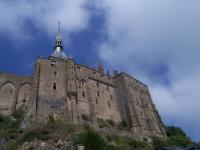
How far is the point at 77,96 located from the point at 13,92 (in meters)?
11.7

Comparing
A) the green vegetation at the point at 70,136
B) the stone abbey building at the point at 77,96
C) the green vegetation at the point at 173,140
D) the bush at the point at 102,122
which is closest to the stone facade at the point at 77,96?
the stone abbey building at the point at 77,96

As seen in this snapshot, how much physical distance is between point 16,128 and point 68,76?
41.8 feet

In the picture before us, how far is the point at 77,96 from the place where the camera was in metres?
47.3

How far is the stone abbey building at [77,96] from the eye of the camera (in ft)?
145

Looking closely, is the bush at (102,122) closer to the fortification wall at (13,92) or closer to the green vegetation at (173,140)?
the green vegetation at (173,140)

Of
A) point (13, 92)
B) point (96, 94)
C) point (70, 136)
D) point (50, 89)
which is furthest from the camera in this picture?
point (96, 94)

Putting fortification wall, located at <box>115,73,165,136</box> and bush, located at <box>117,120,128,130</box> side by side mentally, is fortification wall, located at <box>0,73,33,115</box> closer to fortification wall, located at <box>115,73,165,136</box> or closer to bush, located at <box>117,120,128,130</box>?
bush, located at <box>117,120,128,130</box>

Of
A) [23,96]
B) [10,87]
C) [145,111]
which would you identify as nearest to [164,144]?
Answer: [145,111]

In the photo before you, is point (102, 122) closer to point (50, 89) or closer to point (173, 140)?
point (50, 89)

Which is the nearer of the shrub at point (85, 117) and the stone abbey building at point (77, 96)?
the stone abbey building at point (77, 96)

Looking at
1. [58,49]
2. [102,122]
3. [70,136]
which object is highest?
[58,49]

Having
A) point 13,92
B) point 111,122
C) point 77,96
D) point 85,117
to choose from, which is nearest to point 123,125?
point 111,122

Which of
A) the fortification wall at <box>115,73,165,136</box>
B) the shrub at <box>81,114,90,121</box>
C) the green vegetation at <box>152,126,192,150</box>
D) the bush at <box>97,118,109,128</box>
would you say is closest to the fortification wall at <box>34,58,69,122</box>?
the shrub at <box>81,114,90,121</box>

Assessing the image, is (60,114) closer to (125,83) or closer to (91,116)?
(91,116)
